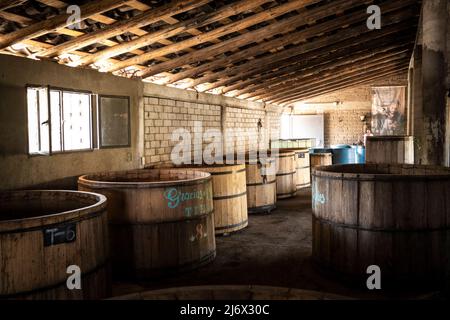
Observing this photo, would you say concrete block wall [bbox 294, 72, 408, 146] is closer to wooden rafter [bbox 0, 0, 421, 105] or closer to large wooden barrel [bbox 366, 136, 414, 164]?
wooden rafter [bbox 0, 0, 421, 105]

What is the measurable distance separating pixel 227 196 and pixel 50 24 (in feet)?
12.5

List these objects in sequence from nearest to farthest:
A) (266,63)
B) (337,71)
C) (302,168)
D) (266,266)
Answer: (266,266) → (266,63) → (302,168) → (337,71)

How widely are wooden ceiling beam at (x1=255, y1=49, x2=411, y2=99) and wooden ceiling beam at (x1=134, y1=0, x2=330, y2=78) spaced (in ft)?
17.6

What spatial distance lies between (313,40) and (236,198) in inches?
189

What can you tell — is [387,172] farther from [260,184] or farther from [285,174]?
[285,174]

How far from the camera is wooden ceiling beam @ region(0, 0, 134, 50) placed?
5352 mm

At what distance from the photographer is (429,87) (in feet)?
24.9

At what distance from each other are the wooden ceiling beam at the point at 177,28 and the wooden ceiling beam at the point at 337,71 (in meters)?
7.07

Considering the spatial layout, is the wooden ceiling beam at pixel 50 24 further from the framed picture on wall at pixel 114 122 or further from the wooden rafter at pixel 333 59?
the wooden rafter at pixel 333 59

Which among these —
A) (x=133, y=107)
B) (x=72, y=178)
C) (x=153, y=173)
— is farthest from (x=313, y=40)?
(x=72, y=178)

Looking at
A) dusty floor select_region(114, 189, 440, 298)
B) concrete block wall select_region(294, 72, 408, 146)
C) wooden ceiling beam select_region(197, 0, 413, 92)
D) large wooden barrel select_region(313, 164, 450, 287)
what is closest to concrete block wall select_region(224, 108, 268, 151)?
wooden ceiling beam select_region(197, 0, 413, 92)

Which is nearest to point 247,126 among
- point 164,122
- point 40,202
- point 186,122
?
point 186,122

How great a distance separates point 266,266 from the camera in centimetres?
575
